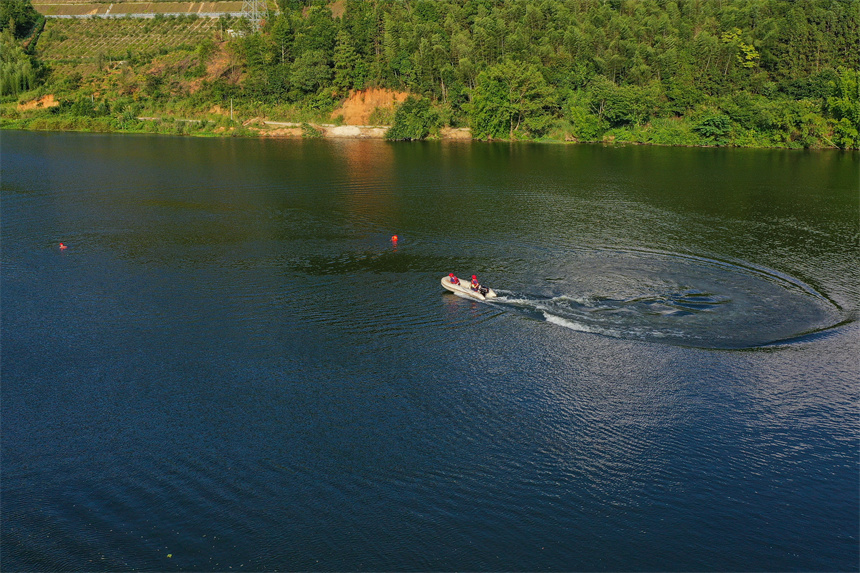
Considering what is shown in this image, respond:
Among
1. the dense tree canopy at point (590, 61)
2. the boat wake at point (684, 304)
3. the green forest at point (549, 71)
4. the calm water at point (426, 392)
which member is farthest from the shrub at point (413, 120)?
the boat wake at point (684, 304)

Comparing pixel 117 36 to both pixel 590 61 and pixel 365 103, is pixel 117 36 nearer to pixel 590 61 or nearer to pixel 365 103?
pixel 365 103

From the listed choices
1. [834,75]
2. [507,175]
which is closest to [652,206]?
[507,175]

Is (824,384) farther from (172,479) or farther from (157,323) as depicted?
(157,323)

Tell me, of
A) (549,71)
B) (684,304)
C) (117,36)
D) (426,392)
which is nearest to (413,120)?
(549,71)

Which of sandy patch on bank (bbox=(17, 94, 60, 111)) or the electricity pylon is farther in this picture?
the electricity pylon

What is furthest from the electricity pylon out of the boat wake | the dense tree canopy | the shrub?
the boat wake

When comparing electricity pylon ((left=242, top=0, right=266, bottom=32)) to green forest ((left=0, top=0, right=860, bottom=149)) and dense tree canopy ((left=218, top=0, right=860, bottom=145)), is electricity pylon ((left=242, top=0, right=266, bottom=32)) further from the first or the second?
dense tree canopy ((left=218, top=0, right=860, bottom=145))
